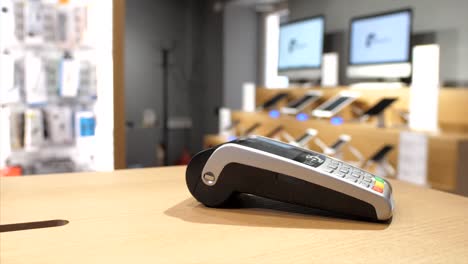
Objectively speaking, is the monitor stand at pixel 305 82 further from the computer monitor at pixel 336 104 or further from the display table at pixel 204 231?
the display table at pixel 204 231

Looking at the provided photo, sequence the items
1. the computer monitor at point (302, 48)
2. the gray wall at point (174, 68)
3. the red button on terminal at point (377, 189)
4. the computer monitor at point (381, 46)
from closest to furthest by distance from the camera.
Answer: the red button on terminal at point (377, 189), the computer monitor at point (381, 46), the computer monitor at point (302, 48), the gray wall at point (174, 68)

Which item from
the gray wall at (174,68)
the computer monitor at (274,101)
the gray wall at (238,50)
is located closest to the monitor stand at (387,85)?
the computer monitor at (274,101)

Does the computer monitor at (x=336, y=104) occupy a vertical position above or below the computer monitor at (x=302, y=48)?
below

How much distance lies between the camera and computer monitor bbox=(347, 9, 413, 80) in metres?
3.38

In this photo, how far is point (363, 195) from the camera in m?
0.59

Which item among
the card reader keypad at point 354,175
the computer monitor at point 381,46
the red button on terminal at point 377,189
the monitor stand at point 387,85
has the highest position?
the computer monitor at point 381,46

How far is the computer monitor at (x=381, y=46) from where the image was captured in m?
3.38

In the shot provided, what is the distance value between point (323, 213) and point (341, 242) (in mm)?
121

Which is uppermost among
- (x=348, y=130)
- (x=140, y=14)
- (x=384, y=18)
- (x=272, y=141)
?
(x=140, y=14)

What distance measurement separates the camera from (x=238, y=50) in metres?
6.17

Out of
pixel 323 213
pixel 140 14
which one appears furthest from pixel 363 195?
pixel 140 14

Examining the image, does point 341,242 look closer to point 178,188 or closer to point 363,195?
point 363,195

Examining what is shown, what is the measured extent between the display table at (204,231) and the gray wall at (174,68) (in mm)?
5428

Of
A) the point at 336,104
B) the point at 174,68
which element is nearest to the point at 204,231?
the point at 336,104
